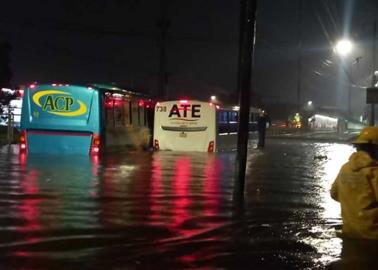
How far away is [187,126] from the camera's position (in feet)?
95.4

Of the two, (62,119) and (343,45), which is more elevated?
(343,45)

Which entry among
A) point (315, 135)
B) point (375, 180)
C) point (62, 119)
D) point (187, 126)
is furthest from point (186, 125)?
point (315, 135)

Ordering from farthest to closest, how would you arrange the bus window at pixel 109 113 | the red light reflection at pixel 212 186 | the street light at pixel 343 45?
the street light at pixel 343 45 < the bus window at pixel 109 113 < the red light reflection at pixel 212 186

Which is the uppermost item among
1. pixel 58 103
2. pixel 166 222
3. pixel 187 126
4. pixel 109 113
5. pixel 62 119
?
pixel 58 103

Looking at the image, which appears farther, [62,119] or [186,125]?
[186,125]

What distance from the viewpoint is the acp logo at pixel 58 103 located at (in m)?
23.7

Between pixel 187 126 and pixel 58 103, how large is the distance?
274 inches

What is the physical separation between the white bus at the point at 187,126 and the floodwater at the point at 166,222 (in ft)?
34.4

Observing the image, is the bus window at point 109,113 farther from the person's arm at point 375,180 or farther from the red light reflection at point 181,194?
the person's arm at point 375,180

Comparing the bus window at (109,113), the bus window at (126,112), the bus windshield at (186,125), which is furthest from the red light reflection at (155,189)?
the bus windshield at (186,125)

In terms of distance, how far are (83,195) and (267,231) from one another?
14.7 feet

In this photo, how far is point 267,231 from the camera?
9.59 metres

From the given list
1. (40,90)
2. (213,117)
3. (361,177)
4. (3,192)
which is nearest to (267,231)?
(361,177)

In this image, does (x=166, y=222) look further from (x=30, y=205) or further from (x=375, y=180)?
(x=375, y=180)
